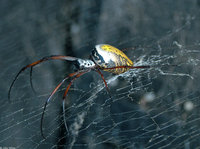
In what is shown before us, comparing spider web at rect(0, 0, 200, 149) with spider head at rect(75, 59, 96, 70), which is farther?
spider head at rect(75, 59, 96, 70)

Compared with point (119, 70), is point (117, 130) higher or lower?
lower

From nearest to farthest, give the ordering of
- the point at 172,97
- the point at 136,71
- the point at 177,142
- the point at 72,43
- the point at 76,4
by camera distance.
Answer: the point at 177,142 < the point at 172,97 < the point at 136,71 < the point at 72,43 < the point at 76,4

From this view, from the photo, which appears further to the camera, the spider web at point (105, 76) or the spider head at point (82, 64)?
the spider head at point (82, 64)

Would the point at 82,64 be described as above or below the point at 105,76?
above

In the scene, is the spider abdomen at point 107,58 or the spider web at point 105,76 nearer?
the spider web at point 105,76

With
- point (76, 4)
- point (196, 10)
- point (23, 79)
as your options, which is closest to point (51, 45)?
point (23, 79)

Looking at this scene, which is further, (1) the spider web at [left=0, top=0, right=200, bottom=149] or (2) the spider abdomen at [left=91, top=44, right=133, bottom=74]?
(2) the spider abdomen at [left=91, top=44, right=133, bottom=74]

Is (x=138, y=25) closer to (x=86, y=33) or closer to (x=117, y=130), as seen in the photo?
(x=86, y=33)

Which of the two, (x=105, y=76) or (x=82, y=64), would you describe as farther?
(x=105, y=76)
